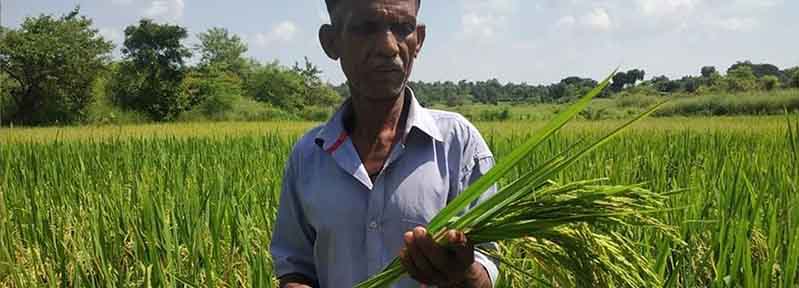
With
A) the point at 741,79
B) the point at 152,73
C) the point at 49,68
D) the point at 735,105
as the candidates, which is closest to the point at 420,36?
the point at 735,105

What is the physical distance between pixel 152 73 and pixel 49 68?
6255mm

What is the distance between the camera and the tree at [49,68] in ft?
91.1

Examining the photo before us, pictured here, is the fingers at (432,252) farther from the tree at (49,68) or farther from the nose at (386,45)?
the tree at (49,68)

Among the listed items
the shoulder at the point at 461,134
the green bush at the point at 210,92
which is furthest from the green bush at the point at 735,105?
the green bush at the point at 210,92

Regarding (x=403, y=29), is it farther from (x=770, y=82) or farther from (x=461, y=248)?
A: (x=770, y=82)

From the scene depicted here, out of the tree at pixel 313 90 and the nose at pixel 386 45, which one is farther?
the tree at pixel 313 90

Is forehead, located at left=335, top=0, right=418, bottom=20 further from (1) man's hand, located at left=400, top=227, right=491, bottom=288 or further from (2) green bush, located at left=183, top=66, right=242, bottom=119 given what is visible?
(2) green bush, located at left=183, top=66, right=242, bottom=119

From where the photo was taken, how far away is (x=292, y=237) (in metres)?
1.39

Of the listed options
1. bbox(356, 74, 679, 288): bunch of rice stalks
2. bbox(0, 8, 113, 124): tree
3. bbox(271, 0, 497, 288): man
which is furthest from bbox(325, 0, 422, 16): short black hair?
bbox(0, 8, 113, 124): tree

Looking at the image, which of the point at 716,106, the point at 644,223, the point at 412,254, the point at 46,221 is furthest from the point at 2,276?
the point at 716,106

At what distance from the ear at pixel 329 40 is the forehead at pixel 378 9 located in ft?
0.36

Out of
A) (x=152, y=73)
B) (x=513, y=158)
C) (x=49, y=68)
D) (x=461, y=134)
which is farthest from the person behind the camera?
(x=152, y=73)

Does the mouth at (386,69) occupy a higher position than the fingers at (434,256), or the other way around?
the mouth at (386,69)

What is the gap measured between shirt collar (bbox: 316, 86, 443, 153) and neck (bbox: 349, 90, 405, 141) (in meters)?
0.03
